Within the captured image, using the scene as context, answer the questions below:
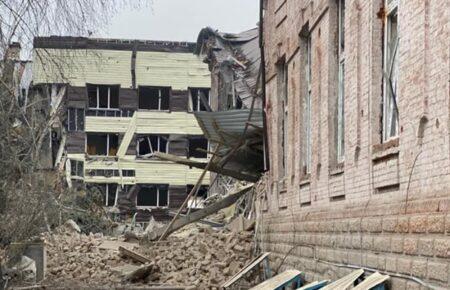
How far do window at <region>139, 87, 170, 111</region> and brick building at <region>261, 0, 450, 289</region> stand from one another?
28.4 m

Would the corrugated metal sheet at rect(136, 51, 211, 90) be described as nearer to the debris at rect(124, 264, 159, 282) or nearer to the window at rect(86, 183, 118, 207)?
the window at rect(86, 183, 118, 207)

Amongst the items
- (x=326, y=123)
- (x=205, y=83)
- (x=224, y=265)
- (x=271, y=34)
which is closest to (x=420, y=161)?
(x=326, y=123)

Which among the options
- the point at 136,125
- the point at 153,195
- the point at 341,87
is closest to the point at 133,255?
the point at 341,87

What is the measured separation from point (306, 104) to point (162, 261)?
8440 mm

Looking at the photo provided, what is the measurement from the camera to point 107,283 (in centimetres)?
1895

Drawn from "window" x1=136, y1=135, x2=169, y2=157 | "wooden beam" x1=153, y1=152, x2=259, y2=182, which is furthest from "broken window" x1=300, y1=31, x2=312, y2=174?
"window" x1=136, y1=135, x2=169, y2=157

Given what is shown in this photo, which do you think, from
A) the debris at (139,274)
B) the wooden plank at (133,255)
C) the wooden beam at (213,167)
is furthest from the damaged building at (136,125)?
the debris at (139,274)

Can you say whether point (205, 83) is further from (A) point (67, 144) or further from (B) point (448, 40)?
(B) point (448, 40)

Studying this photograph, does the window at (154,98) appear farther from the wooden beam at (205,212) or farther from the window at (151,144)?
the wooden beam at (205,212)

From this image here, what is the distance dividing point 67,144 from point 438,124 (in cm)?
3727

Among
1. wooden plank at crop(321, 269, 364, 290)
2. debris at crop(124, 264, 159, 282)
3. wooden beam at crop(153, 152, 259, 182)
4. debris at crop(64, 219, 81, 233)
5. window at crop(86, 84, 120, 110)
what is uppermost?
window at crop(86, 84, 120, 110)

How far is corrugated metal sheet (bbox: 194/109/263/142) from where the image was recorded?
58.5 feet

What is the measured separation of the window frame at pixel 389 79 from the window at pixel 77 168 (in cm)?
3446

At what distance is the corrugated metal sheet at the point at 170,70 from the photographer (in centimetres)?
4259
